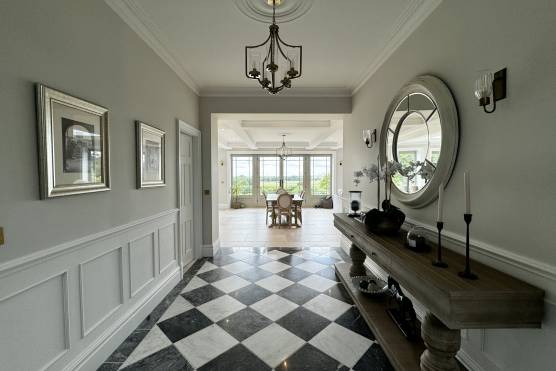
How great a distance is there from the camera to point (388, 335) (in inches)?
70.9

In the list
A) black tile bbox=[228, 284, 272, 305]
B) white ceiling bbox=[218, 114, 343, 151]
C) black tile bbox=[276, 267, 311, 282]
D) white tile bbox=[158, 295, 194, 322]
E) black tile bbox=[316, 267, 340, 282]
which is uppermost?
white ceiling bbox=[218, 114, 343, 151]

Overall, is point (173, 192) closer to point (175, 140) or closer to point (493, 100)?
point (175, 140)

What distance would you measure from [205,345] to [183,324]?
1.29 feet

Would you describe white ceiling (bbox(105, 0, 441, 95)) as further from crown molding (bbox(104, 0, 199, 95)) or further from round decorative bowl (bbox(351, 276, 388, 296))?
round decorative bowl (bbox(351, 276, 388, 296))

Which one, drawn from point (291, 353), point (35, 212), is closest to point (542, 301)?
point (291, 353)

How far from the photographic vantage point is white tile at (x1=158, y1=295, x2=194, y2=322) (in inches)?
92.6

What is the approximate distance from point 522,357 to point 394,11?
100 inches

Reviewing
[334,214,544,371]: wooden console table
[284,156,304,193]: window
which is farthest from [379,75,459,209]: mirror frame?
[284,156,304,193]: window

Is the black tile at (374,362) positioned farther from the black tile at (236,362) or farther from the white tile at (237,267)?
the white tile at (237,267)

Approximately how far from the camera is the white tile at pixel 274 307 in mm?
2338

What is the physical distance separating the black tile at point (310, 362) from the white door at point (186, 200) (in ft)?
6.81

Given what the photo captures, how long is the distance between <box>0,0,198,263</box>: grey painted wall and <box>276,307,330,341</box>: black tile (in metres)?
1.70

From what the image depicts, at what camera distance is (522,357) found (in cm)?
125

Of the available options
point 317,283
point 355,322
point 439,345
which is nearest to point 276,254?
point 317,283
